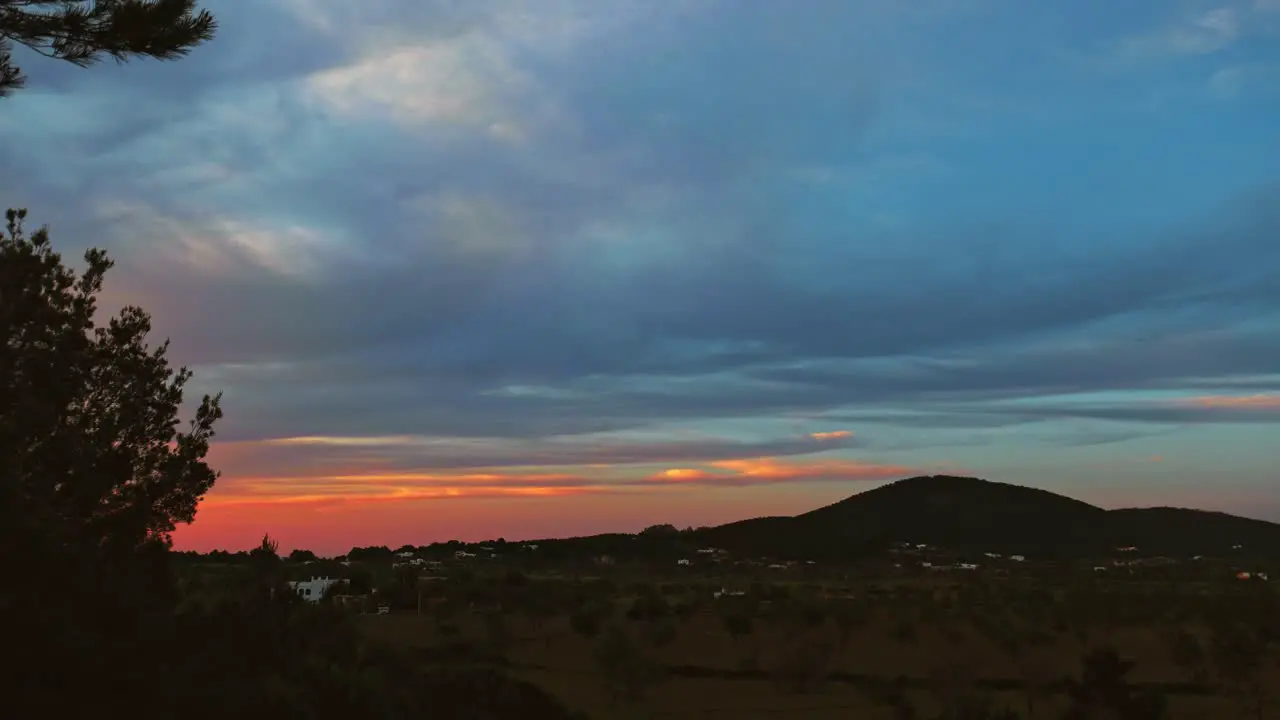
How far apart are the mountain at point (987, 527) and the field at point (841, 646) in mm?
65664

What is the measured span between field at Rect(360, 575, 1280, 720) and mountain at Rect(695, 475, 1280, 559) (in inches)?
2585

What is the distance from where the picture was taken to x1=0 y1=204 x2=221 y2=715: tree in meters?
10.6

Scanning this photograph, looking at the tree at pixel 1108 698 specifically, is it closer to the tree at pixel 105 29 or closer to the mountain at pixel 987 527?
the tree at pixel 105 29

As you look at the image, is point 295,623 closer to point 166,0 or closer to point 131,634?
point 131,634

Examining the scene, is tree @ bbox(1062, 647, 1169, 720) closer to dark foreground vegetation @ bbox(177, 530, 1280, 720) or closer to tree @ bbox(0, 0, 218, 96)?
dark foreground vegetation @ bbox(177, 530, 1280, 720)

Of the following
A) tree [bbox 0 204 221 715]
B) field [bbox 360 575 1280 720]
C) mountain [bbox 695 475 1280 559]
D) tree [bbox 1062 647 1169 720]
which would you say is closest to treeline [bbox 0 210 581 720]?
tree [bbox 0 204 221 715]

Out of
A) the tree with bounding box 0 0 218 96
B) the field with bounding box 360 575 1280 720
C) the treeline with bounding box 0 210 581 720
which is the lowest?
the field with bounding box 360 575 1280 720

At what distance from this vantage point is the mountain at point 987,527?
152000mm

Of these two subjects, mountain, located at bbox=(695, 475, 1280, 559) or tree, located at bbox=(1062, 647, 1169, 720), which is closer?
tree, located at bbox=(1062, 647, 1169, 720)

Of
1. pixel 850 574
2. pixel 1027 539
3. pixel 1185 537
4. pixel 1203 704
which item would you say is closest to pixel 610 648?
pixel 1203 704

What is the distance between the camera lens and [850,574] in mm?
123000

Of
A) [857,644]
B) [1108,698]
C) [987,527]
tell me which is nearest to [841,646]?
[857,644]

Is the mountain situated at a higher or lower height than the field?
higher

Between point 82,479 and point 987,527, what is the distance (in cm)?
15373
